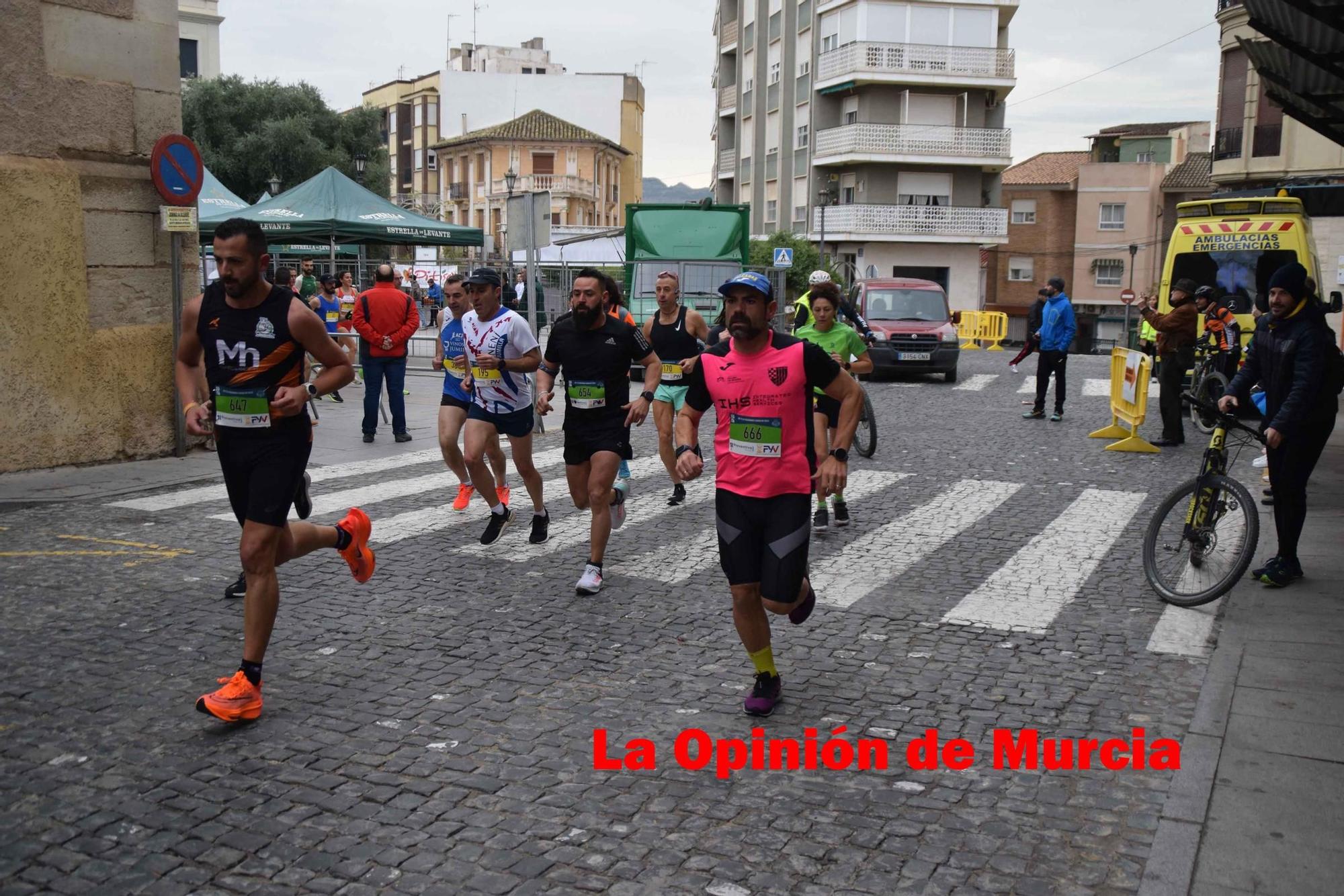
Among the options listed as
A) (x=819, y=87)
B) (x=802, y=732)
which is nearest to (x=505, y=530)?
(x=802, y=732)

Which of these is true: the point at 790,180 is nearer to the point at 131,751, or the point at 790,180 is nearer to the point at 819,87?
the point at 819,87

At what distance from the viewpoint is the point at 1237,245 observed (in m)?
17.7

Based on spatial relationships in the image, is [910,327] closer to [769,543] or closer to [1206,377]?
[1206,377]

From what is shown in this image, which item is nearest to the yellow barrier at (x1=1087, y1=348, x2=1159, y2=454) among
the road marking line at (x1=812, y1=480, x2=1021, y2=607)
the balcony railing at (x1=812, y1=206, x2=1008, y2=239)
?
the road marking line at (x1=812, y1=480, x2=1021, y2=607)

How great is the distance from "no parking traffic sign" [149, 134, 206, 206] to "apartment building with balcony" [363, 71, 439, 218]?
82.3 metres

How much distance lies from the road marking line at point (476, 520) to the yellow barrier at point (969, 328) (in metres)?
29.7

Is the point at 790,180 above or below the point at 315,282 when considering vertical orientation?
above

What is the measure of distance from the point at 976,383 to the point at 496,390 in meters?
15.8

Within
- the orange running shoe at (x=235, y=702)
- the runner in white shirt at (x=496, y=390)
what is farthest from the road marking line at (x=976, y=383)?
the orange running shoe at (x=235, y=702)

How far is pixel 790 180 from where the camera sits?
5719 centimetres

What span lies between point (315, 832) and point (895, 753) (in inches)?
86.0

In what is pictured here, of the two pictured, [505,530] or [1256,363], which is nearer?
[1256,363]

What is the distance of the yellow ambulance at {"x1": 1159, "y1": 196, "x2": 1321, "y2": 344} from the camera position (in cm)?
1741

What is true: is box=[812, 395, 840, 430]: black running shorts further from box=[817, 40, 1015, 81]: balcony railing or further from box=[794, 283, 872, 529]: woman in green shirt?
box=[817, 40, 1015, 81]: balcony railing
